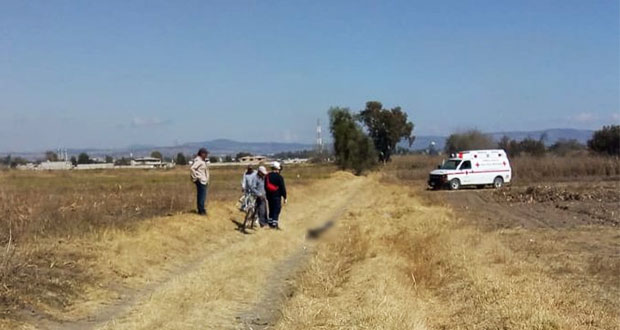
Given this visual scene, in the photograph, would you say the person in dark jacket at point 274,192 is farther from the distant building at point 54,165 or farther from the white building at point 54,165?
the white building at point 54,165

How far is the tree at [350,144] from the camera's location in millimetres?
77938

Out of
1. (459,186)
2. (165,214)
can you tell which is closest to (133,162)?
(459,186)

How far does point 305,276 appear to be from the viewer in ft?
37.0

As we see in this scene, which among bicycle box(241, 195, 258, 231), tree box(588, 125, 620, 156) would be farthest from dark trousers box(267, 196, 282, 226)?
tree box(588, 125, 620, 156)

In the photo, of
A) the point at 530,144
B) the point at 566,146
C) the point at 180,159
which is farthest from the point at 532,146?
the point at 180,159

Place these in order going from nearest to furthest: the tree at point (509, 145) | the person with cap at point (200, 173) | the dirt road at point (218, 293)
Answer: the dirt road at point (218, 293) < the person with cap at point (200, 173) < the tree at point (509, 145)

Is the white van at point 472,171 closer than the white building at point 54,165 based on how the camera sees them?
Yes

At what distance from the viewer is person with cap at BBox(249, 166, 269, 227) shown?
60.6ft

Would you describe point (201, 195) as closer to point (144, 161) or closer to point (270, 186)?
point (270, 186)

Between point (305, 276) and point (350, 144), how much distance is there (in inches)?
2640

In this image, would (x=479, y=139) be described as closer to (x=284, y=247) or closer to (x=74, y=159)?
(x=284, y=247)

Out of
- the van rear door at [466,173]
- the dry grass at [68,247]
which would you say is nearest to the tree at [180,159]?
the van rear door at [466,173]

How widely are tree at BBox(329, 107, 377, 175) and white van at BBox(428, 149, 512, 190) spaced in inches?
1221

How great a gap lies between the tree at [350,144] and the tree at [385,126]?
16497mm
